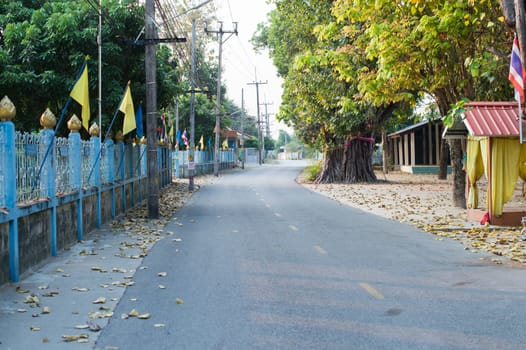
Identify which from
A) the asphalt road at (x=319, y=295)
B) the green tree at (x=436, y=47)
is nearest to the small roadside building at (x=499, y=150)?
the green tree at (x=436, y=47)

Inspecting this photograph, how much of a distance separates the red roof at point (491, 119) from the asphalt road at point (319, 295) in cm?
277

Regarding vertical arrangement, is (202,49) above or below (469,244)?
above

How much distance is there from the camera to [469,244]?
12195mm

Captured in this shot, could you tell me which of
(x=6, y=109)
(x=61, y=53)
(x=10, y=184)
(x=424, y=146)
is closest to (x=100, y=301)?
(x=10, y=184)

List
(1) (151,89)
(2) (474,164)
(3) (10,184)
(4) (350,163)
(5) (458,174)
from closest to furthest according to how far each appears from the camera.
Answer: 1. (3) (10,184)
2. (2) (474,164)
3. (1) (151,89)
4. (5) (458,174)
5. (4) (350,163)

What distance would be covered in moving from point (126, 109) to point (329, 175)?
78.7 ft

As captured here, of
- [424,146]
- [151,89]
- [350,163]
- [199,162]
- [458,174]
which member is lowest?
[458,174]

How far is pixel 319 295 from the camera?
7.70 metres

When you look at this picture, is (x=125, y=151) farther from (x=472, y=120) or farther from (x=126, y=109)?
(x=472, y=120)

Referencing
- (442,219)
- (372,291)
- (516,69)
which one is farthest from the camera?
(442,219)

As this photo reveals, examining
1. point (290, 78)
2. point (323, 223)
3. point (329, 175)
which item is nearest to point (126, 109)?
point (323, 223)

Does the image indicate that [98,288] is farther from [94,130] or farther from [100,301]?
[94,130]

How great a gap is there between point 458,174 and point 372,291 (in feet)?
41.1

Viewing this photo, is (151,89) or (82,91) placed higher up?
(151,89)
